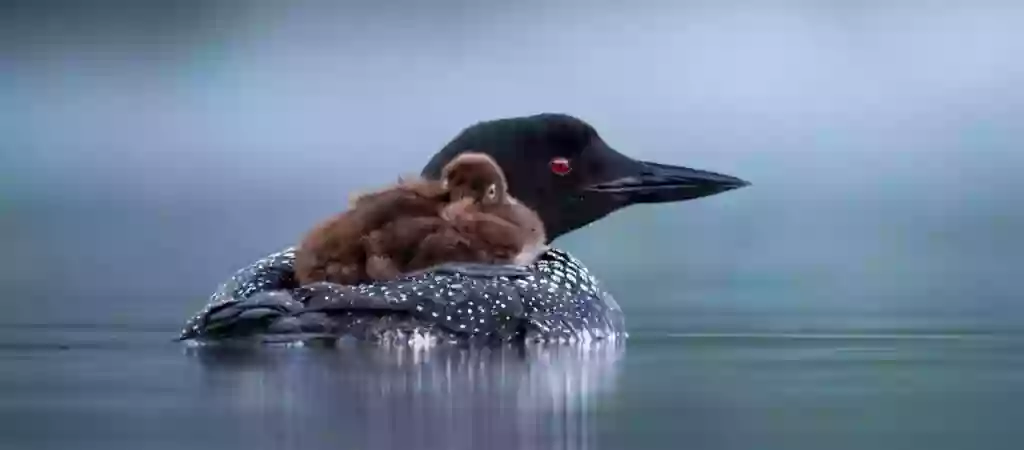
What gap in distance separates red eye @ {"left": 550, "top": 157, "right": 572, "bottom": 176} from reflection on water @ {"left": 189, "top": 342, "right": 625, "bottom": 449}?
1054 millimetres

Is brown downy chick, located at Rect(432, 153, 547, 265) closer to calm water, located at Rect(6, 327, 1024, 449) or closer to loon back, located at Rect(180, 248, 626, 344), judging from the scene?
loon back, located at Rect(180, 248, 626, 344)

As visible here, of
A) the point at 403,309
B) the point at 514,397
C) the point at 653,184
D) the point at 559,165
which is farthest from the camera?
the point at 653,184

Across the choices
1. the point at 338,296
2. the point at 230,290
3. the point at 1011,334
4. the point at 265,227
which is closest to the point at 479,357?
the point at 338,296

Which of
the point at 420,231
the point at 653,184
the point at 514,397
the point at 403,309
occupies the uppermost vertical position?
the point at 653,184

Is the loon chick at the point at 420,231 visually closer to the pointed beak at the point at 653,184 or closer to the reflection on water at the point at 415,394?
the reflection on water at the point at 415,394

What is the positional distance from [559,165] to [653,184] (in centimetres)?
32

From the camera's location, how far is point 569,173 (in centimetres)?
841

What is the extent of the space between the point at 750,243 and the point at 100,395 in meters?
13.2

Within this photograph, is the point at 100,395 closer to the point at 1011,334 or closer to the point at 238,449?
the point at 238,449

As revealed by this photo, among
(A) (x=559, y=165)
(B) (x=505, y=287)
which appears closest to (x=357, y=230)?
(B) (x=505, y=287)

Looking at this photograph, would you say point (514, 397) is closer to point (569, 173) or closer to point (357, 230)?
point (357, 230)

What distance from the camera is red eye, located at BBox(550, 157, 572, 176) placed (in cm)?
837

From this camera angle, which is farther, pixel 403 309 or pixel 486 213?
pixel 486 213

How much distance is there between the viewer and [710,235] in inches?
836
